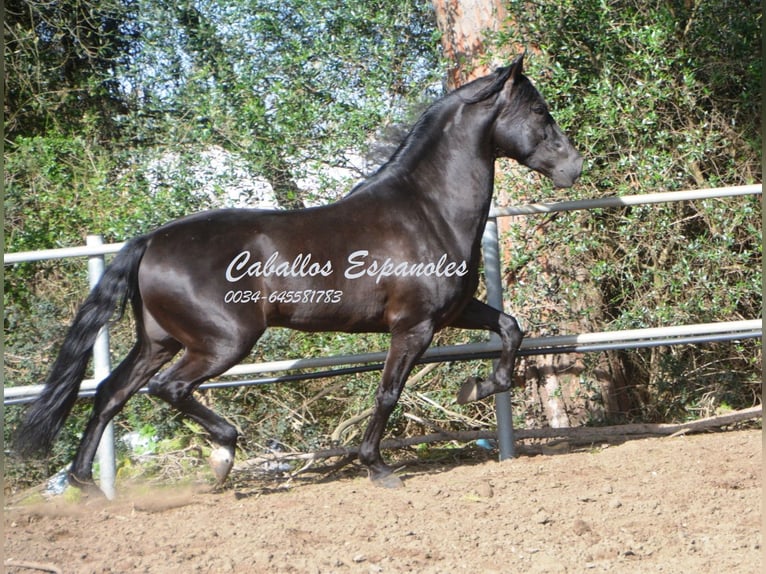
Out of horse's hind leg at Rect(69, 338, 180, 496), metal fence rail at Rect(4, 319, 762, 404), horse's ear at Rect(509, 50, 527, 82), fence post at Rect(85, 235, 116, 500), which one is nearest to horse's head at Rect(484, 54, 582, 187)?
horse's ear at Rect(509, 50, 527, 82)

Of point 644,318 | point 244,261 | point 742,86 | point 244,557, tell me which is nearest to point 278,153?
point 244,261

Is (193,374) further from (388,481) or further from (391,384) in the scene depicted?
(388,481)

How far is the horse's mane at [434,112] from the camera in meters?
4.75

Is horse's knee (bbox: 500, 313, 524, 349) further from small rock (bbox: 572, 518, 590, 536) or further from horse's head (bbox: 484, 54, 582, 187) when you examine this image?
small rock (bbox: 572, 518, 590, 536)

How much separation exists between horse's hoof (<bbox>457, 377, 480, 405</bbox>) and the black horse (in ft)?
0.22

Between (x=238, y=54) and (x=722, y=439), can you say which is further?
(x=238, y=54)

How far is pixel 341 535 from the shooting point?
139 inches

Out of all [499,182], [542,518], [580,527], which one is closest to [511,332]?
[542,518]

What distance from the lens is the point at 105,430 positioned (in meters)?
4.78

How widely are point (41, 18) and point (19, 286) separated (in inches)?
142

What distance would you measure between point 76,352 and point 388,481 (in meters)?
1.77

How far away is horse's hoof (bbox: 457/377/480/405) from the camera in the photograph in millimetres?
4934

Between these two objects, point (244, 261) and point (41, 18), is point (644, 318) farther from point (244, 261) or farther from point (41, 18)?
point (41, 18)

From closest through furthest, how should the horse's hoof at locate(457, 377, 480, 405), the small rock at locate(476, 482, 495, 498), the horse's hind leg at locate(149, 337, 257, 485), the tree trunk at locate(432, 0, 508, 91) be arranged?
the small rock at locate(476, 482, 495, 498), the horse's hind leg at locate(149, 337, 257, 485), the horse's hoof at locate(457, 377, 480, 405), the tree trunk at locate(432, 0, 508, 91)
